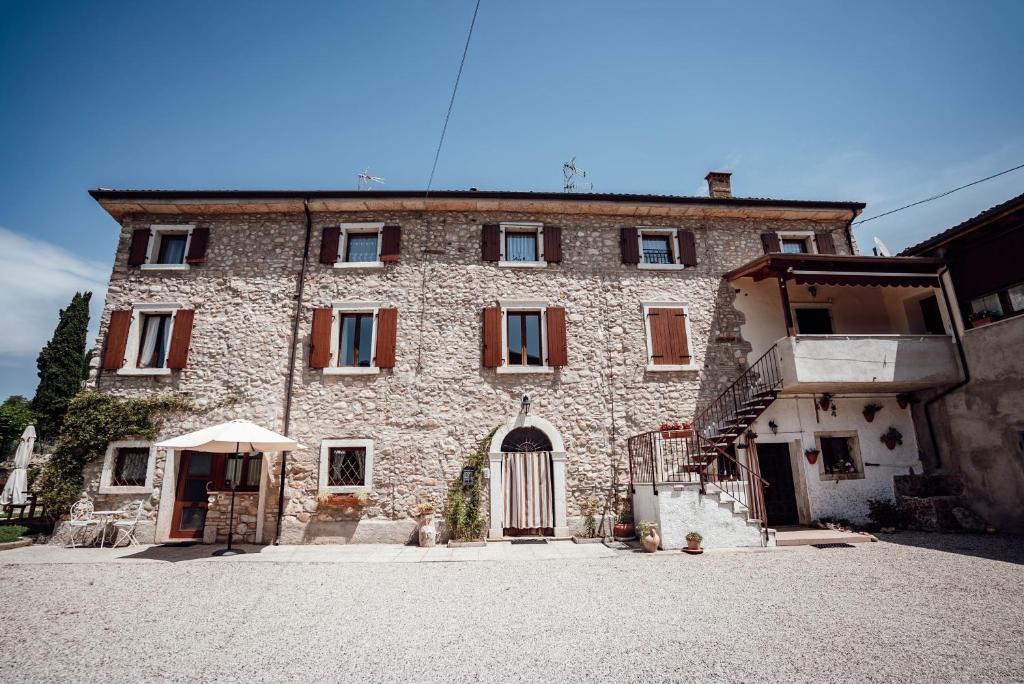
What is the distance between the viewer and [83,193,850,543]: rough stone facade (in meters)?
10.5

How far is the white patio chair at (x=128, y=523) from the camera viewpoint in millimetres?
9680

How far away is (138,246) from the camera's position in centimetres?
1172

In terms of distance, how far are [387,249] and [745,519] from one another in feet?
Answer: 34.2

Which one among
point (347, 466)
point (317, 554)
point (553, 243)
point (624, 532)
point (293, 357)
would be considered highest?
point (553, 243)

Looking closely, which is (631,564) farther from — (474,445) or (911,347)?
(911,347)

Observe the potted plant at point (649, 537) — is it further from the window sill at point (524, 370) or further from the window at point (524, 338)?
the window at point (524, 338)

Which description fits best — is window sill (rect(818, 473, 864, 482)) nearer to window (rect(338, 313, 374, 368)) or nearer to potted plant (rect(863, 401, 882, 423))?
potted plant (rect(863, 401, 882, 423))

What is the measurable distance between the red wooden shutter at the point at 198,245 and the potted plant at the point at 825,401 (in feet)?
52.9

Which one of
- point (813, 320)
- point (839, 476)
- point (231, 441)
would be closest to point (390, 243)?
point (231, 441)

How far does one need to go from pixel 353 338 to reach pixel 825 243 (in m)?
13.2

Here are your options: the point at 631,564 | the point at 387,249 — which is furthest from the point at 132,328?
the point at 631,564

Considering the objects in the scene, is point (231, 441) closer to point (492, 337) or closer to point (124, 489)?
point (124, 489)

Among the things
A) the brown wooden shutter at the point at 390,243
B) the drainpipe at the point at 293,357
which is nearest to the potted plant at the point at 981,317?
the brown wooden shutter at the point at 390,243

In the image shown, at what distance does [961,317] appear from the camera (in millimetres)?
Result: 10805
